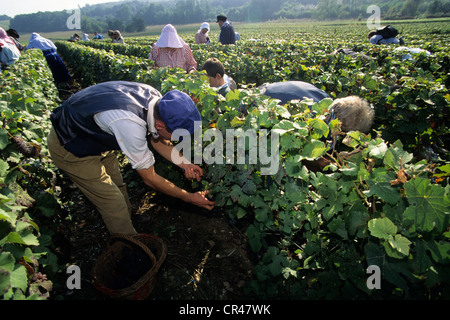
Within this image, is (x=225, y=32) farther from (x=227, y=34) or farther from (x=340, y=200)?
(x=340, y=200)

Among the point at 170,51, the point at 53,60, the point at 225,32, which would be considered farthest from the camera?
the point at 225,32

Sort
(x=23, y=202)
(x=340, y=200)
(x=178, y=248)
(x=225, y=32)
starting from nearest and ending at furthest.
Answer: (x=340, y=200)
(x=23, y=202)
(x=178, y=248)
(x=225, y=32)

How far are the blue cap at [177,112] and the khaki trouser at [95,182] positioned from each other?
1052 mm

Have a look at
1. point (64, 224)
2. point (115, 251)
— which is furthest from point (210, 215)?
point (64, 224)

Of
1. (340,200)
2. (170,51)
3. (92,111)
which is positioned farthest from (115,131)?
(170,51)

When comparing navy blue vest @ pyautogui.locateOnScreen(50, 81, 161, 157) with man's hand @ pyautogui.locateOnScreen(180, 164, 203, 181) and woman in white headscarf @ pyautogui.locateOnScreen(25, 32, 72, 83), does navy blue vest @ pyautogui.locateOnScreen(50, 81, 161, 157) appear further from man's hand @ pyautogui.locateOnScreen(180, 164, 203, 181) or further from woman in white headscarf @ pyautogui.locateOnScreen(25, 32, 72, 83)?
woman in white headscarf @ pyautogui.locateOnScreen(25, 32, 72, 83)

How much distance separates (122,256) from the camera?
2436 mm

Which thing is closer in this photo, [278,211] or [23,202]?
[23,202]

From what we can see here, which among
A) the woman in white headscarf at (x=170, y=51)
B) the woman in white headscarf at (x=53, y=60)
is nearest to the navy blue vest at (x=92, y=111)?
the woman in white headscarf at (x=170, y=51)

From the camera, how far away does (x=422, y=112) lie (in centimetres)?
312

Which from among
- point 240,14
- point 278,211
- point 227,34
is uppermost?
point 240,14

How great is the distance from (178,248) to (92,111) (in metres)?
1.69

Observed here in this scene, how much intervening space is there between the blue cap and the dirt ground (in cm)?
143

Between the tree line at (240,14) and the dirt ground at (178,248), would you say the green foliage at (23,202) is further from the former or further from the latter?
the tree line at (240,14)
